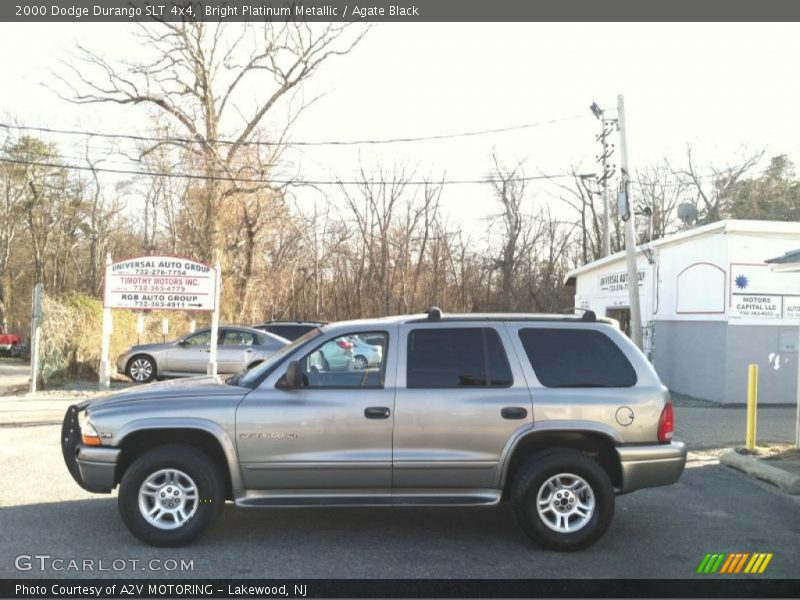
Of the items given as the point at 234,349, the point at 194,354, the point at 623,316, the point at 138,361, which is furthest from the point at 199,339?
the point at 623,316

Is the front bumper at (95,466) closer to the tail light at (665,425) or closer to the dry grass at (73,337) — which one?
the tail light at (665,425)

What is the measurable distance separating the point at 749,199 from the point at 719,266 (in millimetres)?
28110

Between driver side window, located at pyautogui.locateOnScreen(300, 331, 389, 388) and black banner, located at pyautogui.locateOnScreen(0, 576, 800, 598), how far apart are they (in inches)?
61.1

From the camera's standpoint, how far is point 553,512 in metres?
5.70

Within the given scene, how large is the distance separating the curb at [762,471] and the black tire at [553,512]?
352 cm

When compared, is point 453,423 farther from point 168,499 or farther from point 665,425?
point 168,499

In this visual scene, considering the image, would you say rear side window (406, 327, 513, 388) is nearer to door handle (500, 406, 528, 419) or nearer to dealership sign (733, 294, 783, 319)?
door handle (500, 406, 528, 419)

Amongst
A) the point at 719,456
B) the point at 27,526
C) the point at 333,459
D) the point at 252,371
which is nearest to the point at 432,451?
the point at 333,459

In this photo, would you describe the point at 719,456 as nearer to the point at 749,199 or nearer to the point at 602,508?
the point at 602,508

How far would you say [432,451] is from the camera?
18.6 feet

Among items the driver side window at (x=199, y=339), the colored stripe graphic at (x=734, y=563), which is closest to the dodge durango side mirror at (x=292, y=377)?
the colored stripe graphic at (x=734, y=563)

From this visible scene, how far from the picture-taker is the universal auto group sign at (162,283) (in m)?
16.2

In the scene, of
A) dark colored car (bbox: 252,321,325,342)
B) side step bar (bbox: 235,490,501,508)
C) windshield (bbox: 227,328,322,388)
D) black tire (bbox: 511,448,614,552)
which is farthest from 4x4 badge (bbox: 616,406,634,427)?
dark colored car (bbox: 252,321,325,342)

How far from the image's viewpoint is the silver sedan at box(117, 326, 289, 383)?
17312mm
